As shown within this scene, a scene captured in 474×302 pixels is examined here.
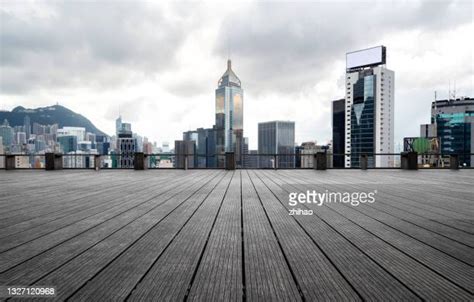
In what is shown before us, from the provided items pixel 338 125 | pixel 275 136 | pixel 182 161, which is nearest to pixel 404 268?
pixel 182 161

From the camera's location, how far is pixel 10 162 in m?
16.1

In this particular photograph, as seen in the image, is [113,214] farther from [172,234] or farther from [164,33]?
[164,33]

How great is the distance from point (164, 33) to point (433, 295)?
28.0m

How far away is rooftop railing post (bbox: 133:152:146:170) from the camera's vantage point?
15.8m

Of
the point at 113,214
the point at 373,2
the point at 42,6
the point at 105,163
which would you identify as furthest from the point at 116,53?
the point at 113,214

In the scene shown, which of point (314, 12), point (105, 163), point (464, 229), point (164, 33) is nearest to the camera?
point (464, 229)

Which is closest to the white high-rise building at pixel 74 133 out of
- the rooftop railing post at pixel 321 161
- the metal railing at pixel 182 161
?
the metal railing at pixel 182 161

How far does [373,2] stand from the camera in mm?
→ 20266

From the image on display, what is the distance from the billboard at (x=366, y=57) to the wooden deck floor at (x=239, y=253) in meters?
100

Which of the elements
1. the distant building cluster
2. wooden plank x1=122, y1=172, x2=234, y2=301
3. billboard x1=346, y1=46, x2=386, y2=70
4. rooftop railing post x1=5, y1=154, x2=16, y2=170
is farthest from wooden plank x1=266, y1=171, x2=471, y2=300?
billboard x1=346, y1=46, x2=386, y2=70

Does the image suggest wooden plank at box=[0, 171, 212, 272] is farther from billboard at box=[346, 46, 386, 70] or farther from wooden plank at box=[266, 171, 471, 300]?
billboard at box=[346, 46, 386, 70]

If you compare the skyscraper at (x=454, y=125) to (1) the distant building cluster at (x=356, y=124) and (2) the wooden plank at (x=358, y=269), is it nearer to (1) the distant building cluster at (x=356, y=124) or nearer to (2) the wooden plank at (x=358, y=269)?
(1) the distant building cluster at (x=356, y=124)

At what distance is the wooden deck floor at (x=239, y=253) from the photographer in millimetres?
1717

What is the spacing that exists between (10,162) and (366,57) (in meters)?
103
